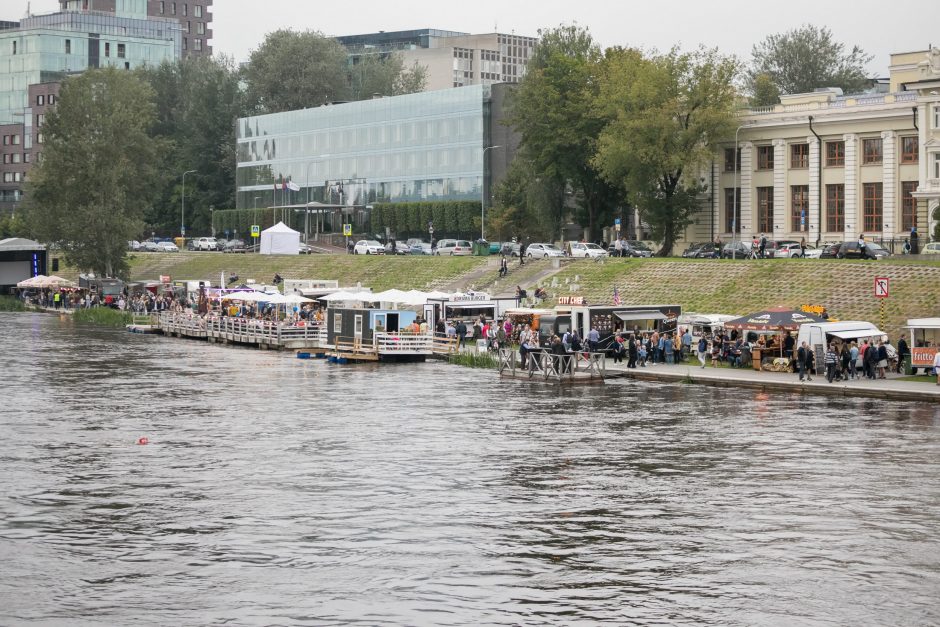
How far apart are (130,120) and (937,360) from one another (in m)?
79.0

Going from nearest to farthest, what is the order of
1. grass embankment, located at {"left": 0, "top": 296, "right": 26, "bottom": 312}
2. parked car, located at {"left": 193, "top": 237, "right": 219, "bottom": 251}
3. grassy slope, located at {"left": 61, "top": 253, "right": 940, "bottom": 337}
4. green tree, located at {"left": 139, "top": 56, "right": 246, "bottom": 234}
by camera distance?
grassy slope, located at {"left": 61, "top": 253, "right": 940, "bottom": 337} → grass embankment, located at {"left": 0, "top": 296, "right": 26, "bottom": 312} → parked car, located at {"left": 193, "top": 237, "right": 219, "bottom": 251} → green tree, located at {"left": 139, "top": 56, "right": 246, "bottom": 234}

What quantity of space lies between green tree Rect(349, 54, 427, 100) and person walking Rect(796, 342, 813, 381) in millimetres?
119814

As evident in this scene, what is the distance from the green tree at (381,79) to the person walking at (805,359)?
393ft

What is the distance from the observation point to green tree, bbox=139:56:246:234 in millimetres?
165250

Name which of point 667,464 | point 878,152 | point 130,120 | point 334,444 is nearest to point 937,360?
point 667,464

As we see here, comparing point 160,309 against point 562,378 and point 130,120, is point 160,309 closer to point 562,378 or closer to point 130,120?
point 130,120

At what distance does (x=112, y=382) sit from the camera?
5325 cm

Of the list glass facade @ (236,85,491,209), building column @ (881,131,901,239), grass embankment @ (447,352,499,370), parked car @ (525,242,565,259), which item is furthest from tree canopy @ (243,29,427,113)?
grass embankment @ (447,352,499,370)

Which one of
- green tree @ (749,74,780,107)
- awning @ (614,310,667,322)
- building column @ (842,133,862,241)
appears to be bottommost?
awning @ (614,310,667,322)

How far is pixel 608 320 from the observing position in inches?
2286

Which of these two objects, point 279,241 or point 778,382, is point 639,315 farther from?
point 279,241

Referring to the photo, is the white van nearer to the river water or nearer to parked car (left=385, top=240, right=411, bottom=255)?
the river water

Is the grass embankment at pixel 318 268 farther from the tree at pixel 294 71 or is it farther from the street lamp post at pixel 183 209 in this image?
the tree at pixel 294 71

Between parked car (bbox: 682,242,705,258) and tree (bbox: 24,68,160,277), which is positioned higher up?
tree (bbox: 24,68,160,277)
